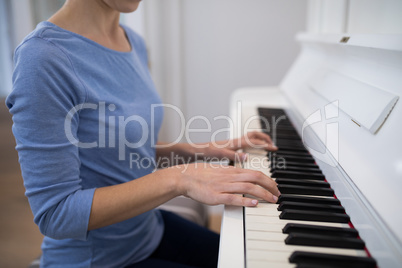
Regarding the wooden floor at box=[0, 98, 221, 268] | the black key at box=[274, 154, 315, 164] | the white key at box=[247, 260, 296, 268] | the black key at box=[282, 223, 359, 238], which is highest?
the black key at box=[274, 154, 315, 164]

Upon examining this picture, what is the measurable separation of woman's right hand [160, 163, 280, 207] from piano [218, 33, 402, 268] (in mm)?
21

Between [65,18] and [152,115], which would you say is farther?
[152,115]

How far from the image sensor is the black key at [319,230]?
0.57 meters

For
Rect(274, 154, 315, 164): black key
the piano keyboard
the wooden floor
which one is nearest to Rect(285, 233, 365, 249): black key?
the piano keyboard

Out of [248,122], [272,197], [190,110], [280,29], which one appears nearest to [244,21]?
[280,29]

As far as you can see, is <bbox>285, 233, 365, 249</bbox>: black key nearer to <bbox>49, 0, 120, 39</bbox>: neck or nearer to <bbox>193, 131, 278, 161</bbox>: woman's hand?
<bbox>193, 131, 278, 161</bbox>: woman's hand

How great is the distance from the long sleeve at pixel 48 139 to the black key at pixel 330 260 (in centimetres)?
41

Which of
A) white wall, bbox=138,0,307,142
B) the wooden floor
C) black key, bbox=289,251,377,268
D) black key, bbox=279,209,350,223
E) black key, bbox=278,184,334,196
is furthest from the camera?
white wall, bbox=138,0,307,142

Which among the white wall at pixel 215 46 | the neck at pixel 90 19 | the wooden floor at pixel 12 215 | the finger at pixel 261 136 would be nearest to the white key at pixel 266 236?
the finger at pixel 261 136

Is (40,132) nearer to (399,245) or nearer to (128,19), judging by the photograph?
(399,245)

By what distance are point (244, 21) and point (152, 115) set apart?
4.83 feet

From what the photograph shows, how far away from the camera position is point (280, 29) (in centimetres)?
222

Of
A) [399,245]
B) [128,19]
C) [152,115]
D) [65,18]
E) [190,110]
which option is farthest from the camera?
[190,110]

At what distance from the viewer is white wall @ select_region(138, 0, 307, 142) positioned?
2.20 m
